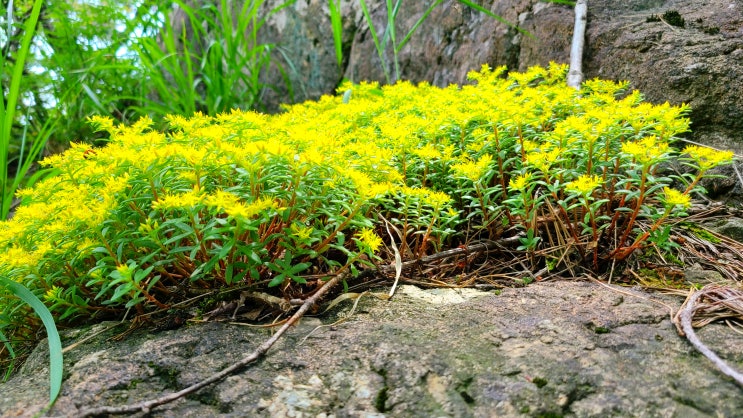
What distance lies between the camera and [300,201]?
149 cm

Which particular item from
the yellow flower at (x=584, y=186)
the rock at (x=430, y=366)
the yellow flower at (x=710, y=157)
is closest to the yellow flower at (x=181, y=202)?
the rock at (x=430, y=366)

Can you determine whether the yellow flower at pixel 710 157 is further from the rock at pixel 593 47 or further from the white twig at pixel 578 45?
the white twig at pixel 578 45

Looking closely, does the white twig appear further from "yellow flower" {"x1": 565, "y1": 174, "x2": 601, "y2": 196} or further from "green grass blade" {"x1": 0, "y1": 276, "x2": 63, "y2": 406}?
"green grass blade" {"x1": 0, "y1": 276, "x2": 63, "y2": 406}

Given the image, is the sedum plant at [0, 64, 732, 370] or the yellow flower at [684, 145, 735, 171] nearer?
the sedum plant at [0, 64, 732, 370]

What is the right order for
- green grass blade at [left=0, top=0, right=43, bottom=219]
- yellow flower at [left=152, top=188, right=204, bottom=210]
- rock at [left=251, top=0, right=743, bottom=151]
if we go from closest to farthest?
yellow flower at [left=152, top=188, right=204, bottom=210] < green grass blade at [left=0, top=0, right=43, bottom=219] < rock at [left=251, top=0, right=743, bottom=151]

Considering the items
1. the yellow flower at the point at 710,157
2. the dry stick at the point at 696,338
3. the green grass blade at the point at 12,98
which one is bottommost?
the dry stick at the point at 696,338

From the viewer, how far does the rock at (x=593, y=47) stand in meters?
2.46

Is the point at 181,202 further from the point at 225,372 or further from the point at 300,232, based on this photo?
the point at 225,372

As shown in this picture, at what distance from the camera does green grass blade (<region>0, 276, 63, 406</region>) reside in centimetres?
114

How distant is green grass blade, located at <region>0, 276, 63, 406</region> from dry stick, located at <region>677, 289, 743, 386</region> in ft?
4.85

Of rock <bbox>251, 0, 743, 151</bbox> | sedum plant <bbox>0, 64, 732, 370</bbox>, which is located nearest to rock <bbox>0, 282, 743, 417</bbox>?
sedum plant <bbox>0, 64, 732, 370</bbox>

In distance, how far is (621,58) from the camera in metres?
2.78

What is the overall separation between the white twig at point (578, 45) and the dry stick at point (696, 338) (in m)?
1.59

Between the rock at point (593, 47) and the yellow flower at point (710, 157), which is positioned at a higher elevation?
the rock at point (593, 47)
